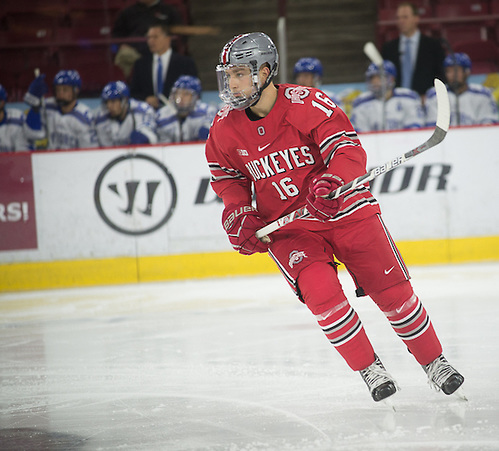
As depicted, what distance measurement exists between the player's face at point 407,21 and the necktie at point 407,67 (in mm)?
149

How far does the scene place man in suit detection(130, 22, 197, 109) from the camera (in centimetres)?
695

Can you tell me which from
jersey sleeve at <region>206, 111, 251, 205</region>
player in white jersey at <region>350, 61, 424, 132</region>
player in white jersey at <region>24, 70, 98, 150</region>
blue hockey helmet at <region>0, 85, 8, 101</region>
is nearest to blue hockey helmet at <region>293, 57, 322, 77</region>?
player in white jersey at <region>350, 61, 424, 132</region>

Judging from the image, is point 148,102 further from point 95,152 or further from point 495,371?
point 495,371

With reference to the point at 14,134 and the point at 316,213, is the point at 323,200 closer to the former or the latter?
the point at 316,213

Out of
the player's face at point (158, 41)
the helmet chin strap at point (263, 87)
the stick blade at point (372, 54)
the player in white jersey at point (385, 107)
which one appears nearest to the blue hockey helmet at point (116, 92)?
the player's face at point (158, 41)

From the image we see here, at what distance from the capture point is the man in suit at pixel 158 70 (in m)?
6.95

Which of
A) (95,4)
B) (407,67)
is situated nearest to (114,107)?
(95,4)

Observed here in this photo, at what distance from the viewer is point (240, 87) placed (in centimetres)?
253

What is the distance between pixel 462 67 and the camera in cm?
658

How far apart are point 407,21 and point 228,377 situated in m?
5.09

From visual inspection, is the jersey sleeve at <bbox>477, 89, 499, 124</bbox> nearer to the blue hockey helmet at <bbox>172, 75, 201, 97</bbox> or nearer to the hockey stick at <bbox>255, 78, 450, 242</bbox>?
the blue hockey helmet at <bbox>172, 75, 201, 97</bbox>

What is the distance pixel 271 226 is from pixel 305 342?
1201 mm

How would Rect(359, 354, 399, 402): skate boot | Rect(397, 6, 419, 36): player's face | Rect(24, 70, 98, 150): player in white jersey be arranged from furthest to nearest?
Rect(397, 6, 419, 36): player's face → Rect(24, 70, 98, 150): player in white jersey → Rect(359, 354, 399, 402): skate boot

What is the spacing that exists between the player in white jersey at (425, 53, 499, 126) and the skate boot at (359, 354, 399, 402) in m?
4.32
